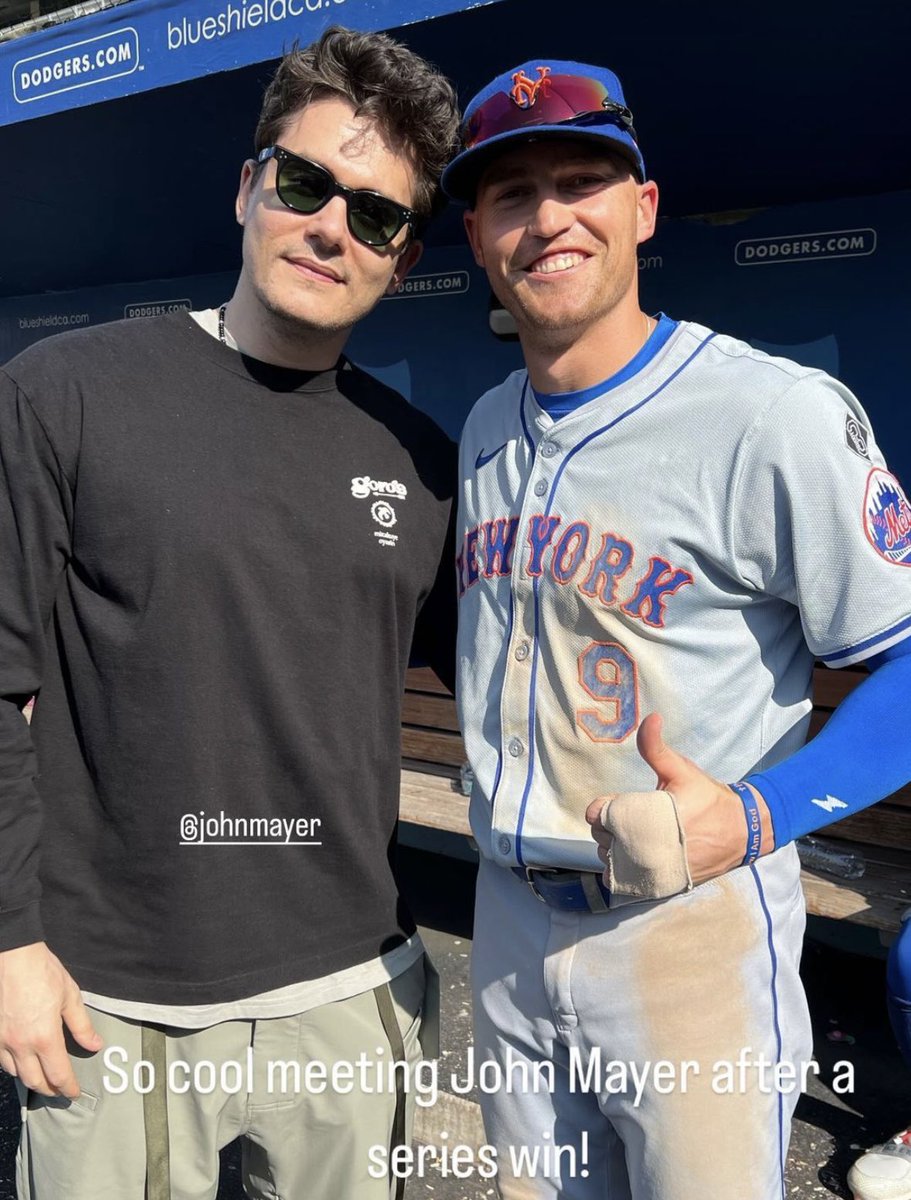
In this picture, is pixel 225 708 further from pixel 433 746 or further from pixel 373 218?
pixel 433 746

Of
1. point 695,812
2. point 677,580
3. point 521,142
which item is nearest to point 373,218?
point 521,142

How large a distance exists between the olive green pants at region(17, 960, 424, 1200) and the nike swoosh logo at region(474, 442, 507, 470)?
0.87 meters

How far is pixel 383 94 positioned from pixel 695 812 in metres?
1.25

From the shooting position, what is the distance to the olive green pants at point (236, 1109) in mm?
1561

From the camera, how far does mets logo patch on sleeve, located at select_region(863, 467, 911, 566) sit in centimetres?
135

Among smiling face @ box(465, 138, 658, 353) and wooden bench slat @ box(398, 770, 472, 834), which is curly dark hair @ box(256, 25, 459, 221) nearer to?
smiling face @ box(465, 138, 658, 353)

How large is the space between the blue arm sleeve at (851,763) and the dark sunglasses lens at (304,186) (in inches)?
43.8

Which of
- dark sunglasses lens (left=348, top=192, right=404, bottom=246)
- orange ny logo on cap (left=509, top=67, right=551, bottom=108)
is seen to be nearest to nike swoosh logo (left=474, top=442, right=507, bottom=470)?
dark sunglasses lens (left=348, top=192, right=404, bottom=246)

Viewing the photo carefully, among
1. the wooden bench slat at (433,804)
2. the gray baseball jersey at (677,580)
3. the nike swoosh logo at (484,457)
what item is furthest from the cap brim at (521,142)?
the wooden bench slat at (433,804)

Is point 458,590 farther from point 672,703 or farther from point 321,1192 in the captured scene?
point 321,1192

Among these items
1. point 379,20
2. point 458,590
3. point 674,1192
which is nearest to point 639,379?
point 458,590

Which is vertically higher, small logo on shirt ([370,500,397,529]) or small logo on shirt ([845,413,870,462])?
small logo on shirt ([845,413,870,462])

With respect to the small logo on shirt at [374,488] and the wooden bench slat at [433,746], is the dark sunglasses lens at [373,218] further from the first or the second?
the wooden bench slat at [433,746]

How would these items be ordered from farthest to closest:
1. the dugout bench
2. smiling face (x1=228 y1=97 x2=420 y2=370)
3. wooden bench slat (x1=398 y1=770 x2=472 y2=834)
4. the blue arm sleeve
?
wooden bench slat (x1=398 y1=770 x2=472 y2=834) < the dugout bench < smiling face (x1=228 y1=97 x2=420 y2=370) < the blue arm sleeve
